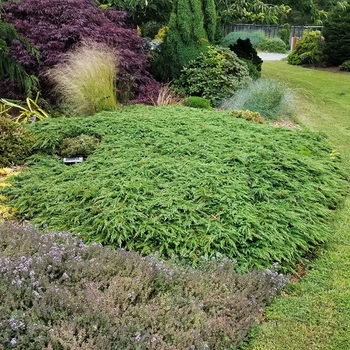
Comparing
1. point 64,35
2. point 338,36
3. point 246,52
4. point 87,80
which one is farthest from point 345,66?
point 87,80

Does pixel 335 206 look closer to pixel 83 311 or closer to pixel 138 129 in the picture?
pixel 138 129

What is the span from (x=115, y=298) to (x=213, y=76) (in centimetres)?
604

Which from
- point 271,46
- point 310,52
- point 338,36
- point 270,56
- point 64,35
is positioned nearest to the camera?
point 64,35

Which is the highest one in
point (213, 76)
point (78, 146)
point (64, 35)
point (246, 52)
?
point (64, 35)

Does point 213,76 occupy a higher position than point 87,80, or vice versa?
point 87,80

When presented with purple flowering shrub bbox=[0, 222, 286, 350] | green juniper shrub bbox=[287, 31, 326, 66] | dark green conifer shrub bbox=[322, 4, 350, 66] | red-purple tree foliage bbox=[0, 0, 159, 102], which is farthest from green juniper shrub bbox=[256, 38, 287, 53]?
purple flowering shrub bbox=[0, 222, 286, 350]

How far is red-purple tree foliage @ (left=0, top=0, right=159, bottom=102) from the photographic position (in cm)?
626

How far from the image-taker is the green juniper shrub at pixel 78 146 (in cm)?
428

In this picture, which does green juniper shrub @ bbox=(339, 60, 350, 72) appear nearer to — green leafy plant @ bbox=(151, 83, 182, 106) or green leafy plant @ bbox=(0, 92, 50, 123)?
green leafy plant @ bbox=(151, 83, 182, 106)

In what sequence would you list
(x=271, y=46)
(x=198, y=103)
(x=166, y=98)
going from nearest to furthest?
(x=198, y=103), (x=166, y=98), (x=271, y=46)

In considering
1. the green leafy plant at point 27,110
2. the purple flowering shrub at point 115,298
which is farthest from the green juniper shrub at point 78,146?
the purple flowering shrub at point 115,298

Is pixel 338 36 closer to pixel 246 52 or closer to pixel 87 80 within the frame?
pixel 246 52

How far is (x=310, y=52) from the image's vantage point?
49.3 feet

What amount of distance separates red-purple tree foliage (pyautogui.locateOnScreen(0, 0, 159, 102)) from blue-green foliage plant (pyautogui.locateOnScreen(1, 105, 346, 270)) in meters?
1.75
